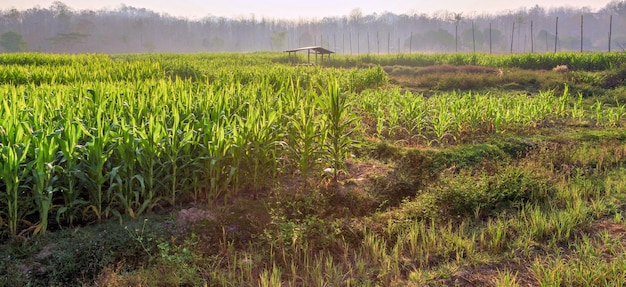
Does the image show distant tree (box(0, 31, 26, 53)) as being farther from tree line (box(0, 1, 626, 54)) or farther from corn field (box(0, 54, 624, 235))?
corn field (box(0, 54, 624, 235))

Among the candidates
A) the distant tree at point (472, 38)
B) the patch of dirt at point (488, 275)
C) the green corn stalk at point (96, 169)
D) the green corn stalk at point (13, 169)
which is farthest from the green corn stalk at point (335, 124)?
the distant tree at point (472, 38)

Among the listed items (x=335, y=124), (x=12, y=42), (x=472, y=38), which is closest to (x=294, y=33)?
(x=472, y=38)

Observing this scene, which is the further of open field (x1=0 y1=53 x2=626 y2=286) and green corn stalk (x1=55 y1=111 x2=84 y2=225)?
green corn stalk (x1=55 y1=111 x2=84 y2=225)

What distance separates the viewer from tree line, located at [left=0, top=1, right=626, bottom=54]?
93.8 metres

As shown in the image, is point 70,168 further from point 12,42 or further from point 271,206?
point 12,42

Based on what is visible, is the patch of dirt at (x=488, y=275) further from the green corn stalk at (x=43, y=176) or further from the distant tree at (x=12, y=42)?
the distant tree at (x=12, y=42)

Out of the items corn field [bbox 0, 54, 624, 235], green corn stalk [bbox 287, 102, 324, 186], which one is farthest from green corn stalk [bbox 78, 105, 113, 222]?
green corn stalk [bbox 287, 102, 324, 186]

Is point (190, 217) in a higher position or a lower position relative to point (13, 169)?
lower

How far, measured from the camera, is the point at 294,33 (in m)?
137

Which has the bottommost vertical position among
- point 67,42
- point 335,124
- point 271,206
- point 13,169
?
point 271,206

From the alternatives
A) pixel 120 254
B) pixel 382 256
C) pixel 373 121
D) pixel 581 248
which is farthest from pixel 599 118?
pixel 120 254

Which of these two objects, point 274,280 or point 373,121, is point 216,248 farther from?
point 373,121

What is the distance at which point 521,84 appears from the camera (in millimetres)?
16312

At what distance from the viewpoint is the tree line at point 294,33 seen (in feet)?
308
